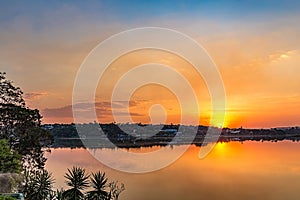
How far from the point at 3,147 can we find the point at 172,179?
48.3 ft

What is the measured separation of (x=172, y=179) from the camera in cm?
2594

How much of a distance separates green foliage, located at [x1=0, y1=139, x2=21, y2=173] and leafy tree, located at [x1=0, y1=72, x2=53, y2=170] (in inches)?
84.3

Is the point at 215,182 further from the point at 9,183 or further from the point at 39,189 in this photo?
the point at 9,183

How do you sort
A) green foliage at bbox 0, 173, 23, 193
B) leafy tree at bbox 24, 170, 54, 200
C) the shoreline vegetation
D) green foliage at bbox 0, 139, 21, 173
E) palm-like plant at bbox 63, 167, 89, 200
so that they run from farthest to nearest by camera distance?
the shoreline vegetation → green foliage at bbox 0, 139, 21, 173 → leafy tree at bbox 24, 170, 54, 200 → green foliage at bbox 0, 173, 23, 193 → palm-like plant at bbox 63, 167, 89, 200

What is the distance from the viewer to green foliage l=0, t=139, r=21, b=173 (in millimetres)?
13656

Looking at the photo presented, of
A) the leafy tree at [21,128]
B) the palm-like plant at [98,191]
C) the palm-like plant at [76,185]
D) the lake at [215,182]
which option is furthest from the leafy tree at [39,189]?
the lake at [215,182]

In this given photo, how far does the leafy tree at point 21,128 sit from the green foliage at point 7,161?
2140 mm

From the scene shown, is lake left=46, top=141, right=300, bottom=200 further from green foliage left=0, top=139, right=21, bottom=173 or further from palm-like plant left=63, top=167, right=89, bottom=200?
palm-like plant left=63, top=167, right=89, bottom=200

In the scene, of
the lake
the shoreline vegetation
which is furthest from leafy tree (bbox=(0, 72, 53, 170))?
the shoreline vegetation

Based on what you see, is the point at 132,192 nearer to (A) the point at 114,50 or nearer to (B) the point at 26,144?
(B) the point at 26,144

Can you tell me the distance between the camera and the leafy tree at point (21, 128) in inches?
631

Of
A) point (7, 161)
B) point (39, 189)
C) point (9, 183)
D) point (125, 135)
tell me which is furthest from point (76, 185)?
point (125, 135)

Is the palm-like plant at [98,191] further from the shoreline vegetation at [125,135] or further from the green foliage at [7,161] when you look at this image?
the shoreline vegetation at [125,135]

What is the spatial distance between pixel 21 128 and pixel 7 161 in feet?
9.86
